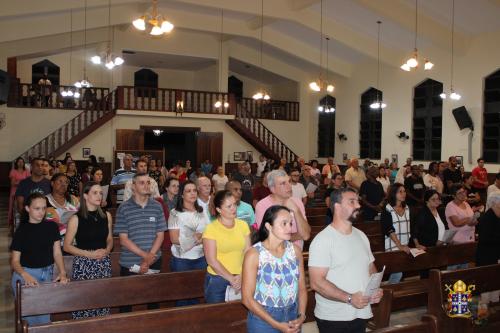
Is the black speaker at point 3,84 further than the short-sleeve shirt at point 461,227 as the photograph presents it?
Yes

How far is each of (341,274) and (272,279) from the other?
0.48m

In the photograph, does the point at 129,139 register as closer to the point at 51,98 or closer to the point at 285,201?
the point at 51,98

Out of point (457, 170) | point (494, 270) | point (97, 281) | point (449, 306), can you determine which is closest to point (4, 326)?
point (97, 281)

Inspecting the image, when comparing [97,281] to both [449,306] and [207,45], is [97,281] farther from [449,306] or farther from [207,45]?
[207,45]

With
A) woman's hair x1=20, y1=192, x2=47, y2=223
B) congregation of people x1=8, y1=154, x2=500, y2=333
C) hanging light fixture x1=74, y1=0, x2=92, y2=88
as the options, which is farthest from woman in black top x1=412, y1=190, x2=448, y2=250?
hanging light fixture x1=74, y1=0, x2=92, y2=88

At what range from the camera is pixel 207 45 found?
797 inches

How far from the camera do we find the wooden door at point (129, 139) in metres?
18.4

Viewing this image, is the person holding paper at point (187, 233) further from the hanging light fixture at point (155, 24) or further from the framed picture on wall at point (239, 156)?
the framed picture on wall at point (239, 156)

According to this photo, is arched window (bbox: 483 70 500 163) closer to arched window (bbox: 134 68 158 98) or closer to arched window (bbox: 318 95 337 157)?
arched window (bbox: 318 95 337 157)

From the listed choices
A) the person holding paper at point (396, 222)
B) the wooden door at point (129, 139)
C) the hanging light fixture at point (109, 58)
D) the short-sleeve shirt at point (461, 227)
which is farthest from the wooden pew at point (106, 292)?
the wooden door at point (129, 139)

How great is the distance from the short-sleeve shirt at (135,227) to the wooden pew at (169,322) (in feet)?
4.15

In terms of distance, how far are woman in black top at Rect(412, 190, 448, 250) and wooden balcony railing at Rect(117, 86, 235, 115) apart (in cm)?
1396

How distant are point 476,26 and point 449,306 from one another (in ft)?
43.0

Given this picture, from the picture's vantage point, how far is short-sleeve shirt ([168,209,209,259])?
14.8 feet
